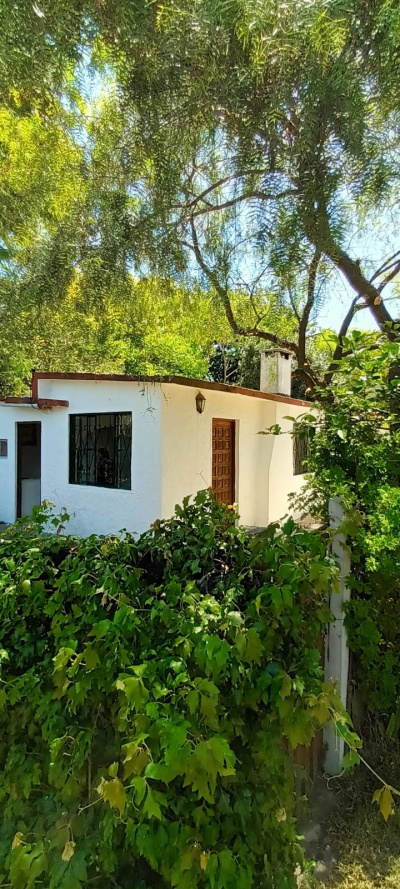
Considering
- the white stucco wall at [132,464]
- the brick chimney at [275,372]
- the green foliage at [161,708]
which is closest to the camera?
the green foliage at [161,708]

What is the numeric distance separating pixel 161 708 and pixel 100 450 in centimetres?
622

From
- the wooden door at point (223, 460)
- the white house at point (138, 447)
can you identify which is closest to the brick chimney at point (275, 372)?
the white house at point (138, 447)

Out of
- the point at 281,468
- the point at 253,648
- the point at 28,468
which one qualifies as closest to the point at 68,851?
the point at 253,648

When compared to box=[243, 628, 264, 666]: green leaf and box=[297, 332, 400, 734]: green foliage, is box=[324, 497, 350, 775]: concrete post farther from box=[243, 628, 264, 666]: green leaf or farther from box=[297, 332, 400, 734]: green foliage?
box=[243, 628, 264, 666]: green leaf

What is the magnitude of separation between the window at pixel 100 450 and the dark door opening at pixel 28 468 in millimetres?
2032

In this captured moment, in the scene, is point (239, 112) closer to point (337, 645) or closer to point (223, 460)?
point (337, 645)

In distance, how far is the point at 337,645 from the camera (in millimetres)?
2387

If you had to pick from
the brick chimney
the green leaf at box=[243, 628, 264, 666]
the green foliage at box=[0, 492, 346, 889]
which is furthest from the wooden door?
the green leaf at box=[243, 628, 264, 666]

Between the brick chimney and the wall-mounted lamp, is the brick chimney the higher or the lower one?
the higher one

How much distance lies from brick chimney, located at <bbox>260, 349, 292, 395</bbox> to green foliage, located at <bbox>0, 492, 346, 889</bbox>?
7.48m

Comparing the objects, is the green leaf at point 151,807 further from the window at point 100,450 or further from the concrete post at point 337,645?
the window at point 100,450

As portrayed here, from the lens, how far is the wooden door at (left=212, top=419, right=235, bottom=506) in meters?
8.06

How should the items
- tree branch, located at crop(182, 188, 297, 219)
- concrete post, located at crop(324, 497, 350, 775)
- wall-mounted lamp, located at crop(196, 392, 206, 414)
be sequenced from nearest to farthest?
tree branch, located at crop(182, 188, 297, 219) < concrete post, located at crop(324, 497, 350, 775) < wall-mounted lamp, located at crop(196, 392, 206, 414)

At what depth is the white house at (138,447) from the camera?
666 cm
